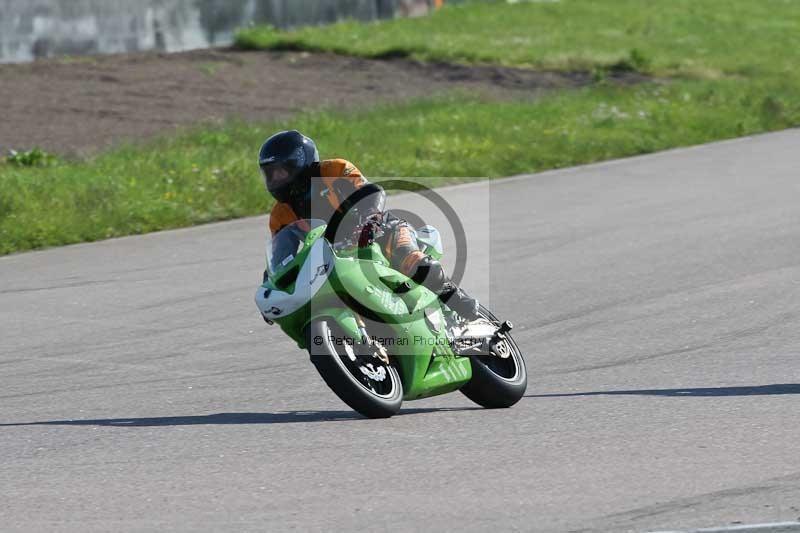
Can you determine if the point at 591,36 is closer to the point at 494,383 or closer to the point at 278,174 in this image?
the point at 494,383

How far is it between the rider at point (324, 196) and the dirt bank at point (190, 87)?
35.0 ft

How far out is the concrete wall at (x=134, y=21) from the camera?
2345cm

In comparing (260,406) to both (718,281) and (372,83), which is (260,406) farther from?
(372,83)

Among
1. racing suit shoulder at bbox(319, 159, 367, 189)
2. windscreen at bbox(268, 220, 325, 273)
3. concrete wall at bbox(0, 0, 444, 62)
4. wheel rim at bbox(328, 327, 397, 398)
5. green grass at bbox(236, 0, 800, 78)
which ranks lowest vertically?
green grass at bbox(236, 0, 800, 78)

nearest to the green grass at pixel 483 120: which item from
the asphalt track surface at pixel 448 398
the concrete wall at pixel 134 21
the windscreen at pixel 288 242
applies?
the concrete wall at pixel 134 21

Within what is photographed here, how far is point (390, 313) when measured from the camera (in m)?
7.22

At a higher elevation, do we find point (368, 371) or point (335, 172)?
point (335, 172)

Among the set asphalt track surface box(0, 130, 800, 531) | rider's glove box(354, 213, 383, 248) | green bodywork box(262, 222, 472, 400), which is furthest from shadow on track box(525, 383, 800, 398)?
rider's glove box(354, 213, 383, 248)

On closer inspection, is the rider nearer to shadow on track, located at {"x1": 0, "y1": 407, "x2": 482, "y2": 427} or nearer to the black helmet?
the black helmet

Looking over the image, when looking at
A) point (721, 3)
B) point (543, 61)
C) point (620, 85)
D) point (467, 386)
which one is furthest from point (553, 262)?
point (721, 3)

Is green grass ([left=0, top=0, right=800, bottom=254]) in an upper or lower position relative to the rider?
lower

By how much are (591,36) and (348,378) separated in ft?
79.4

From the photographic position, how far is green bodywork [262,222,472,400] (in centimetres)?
704

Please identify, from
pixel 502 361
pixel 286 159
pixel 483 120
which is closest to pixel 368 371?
pixel 502 361
